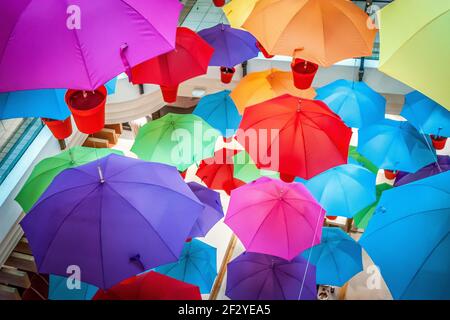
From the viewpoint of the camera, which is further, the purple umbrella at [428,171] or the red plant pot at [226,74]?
the red plant pot at [226,74]

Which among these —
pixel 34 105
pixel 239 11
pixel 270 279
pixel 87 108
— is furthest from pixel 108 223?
pixel 239 11

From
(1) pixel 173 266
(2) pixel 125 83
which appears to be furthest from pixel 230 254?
(2) pixel 125 83

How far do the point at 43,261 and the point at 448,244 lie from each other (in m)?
3.03

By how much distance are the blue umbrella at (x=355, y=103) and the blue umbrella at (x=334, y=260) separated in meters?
1.58

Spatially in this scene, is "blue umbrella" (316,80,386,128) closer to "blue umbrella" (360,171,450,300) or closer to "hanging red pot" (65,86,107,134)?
"blue umbrella" (360,171,450,300)

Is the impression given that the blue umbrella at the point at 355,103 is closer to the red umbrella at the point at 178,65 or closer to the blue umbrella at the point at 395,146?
the blue umbrella at the point at 395,146

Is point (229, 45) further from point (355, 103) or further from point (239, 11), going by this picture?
point (355, 103)

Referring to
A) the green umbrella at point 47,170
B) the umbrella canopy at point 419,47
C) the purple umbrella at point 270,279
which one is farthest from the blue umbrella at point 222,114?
the umbrella canopy at point 419,47

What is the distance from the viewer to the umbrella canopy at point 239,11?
17.7ft

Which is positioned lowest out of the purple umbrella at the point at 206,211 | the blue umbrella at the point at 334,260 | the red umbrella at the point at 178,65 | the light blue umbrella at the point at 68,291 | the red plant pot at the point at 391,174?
the blue umbrella at the point at 334,260

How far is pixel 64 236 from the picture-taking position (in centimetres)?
402

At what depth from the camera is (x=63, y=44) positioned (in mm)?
3482

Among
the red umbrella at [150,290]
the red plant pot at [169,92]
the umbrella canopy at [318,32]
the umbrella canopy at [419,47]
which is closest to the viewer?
the umbrella canopy at [419,47]

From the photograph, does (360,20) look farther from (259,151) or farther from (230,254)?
(230,254)
